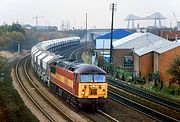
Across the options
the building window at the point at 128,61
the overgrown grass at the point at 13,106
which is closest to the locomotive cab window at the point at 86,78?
the overgrown grass at the point at 13,106

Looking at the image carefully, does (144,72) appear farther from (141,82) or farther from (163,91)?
(163,91)

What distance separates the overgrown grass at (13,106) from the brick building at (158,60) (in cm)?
1704

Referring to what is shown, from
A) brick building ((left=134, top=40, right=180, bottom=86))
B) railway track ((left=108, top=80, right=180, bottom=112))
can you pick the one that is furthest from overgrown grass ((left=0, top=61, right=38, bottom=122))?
brick building ((left=134, top=40, right=180, bottom=86))

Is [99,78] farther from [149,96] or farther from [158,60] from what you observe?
[158,60]

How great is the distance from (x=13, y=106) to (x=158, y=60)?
2222 centimetres

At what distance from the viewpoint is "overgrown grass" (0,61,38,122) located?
892 inches

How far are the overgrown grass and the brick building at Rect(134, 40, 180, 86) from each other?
17041 millimetres

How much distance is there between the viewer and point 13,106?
2658cm

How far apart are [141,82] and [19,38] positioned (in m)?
67.7

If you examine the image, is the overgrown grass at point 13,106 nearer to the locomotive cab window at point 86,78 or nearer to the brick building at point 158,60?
the locomotive cab window at point 86,78

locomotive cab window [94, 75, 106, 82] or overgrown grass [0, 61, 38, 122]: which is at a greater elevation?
locomotive cab window [94, 75, 106, 82]

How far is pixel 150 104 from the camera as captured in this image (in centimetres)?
2888

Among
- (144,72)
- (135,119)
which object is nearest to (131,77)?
(144,72)

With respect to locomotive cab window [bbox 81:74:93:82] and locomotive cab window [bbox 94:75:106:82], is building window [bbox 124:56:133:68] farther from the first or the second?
locomotive cab window [bbox 81:74:93:82]
